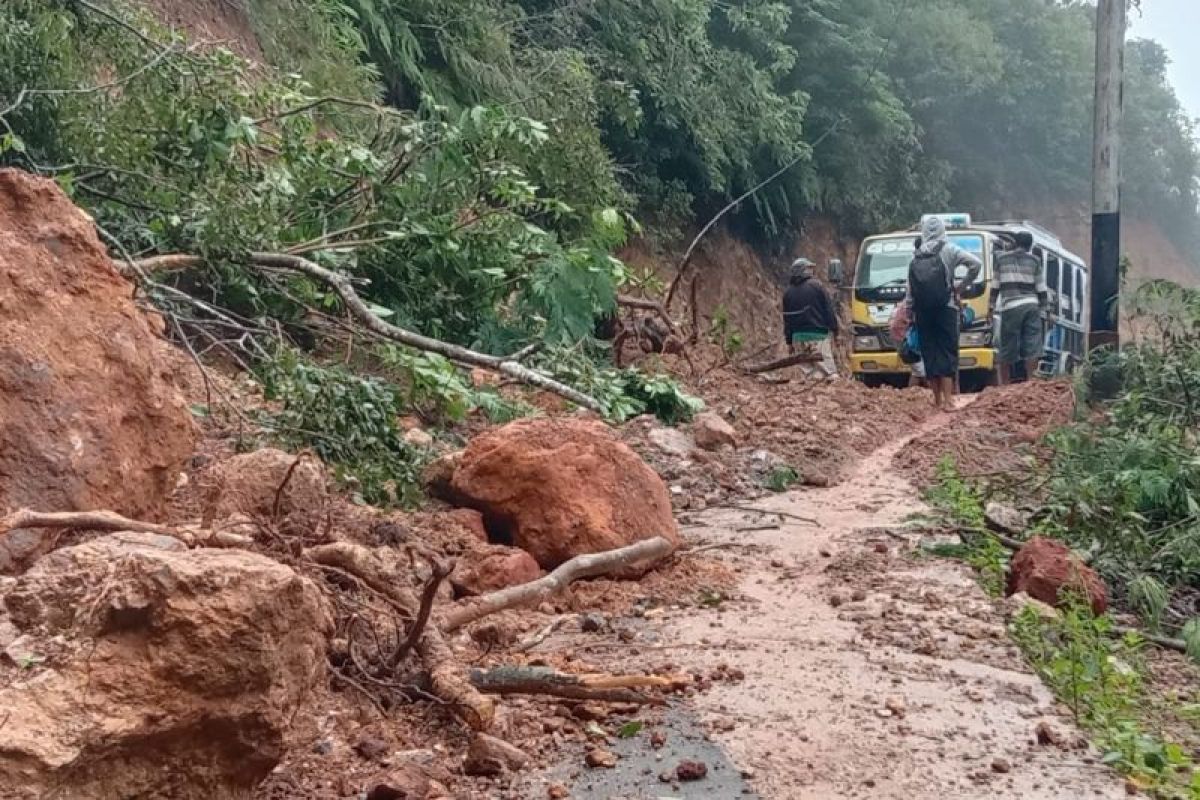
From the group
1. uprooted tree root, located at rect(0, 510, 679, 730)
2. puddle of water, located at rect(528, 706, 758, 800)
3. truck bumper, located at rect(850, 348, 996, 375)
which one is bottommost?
truck bumper, located at rect(850, 348, 996, 375)

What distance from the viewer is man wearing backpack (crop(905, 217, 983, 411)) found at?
10406 millimetres

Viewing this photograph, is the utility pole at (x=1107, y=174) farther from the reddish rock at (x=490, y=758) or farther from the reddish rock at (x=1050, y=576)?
the reddish rock at (x=490, y=758)

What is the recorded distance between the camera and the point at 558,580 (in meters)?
4.04

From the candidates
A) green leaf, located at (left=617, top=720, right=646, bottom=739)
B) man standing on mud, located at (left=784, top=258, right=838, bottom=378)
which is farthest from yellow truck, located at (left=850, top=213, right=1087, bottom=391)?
green leaf, located at (left=617, top=720, right=646, bottom=739)

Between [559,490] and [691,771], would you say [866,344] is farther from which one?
[691,771]

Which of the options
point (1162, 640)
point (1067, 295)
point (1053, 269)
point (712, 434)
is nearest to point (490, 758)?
point (1162, 640)

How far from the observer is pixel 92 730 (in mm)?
2020

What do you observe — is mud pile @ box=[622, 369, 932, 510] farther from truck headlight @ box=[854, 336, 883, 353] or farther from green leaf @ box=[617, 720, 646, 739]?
green leaf @ box=[617, 720, 646, 739]

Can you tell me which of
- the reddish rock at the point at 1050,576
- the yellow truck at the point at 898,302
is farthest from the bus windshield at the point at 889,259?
the reddish rock at the point at 1050,576

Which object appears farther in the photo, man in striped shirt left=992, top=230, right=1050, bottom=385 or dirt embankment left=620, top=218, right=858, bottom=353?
dirt embankment left=620, top=218, right=858, bottom=353

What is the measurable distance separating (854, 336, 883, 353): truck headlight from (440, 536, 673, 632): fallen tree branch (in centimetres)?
1101

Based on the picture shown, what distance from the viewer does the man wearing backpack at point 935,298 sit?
10.4 metres

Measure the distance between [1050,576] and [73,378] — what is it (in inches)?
136

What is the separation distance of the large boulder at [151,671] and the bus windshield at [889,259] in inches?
538
